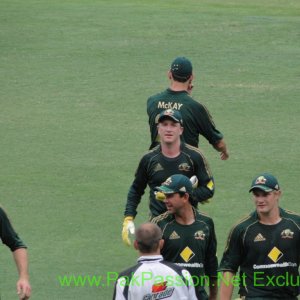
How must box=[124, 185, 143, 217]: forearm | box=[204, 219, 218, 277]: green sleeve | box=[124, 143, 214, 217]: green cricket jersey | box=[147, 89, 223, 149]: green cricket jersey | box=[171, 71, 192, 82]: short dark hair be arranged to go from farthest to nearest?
box=[171, 71, 192, 82]: short dark hair < box=[147, 89, 223, 149]: green cricket jersey < box=[124, 185, 143, 217]: forearm < box=[124, 143, 214, 217]: green cricket jersey < box=[204, 219, 218, 277]: green sleeve

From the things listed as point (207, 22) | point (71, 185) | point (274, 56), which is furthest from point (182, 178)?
point (207, 22)

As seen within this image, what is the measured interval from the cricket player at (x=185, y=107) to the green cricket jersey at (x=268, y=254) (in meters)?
1.86

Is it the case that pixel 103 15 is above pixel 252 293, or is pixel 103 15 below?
above

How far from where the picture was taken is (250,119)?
16312 mm

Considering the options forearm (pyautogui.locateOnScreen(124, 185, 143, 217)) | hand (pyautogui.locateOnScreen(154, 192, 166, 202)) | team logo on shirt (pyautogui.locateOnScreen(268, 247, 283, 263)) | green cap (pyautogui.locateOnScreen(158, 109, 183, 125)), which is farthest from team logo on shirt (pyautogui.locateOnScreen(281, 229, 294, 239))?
forearm (pyautogui.locateOnScreen(124, 185, 143, 217))

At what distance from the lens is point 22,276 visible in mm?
8312

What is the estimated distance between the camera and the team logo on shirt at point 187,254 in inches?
349

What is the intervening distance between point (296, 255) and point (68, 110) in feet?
27.4

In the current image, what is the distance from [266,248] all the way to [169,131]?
58.3 inches

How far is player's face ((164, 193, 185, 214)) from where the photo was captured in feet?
29.0

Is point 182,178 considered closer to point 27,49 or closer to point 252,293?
point 252,293

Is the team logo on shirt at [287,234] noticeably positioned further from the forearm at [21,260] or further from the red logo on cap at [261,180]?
the forearm at [21,260]

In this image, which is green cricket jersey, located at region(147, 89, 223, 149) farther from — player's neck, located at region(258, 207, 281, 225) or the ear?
player's neck, located at region(258, 207, 281, 225)

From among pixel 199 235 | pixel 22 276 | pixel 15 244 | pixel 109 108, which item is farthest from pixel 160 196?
pixel 109 108
